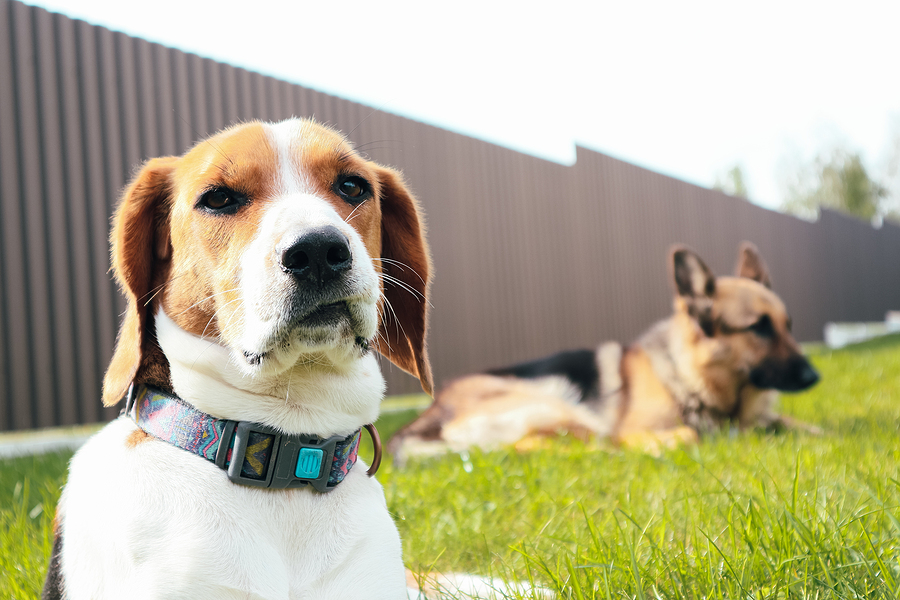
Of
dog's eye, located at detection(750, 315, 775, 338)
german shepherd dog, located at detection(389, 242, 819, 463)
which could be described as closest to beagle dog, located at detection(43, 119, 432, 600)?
german shepherd dog, located at detection(389, 242, 819, 463)

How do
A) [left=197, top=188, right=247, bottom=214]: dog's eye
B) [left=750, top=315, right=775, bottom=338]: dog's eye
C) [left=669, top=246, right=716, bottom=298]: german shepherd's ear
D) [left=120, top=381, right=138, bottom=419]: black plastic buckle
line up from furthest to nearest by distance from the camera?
[left=669, top=246, right=716, bottom=298]: german shepherd's ear
[left=750, top=315, right=775, bottom=338]: dog's eye
[left=197, top=188, right=247, bottom=214]: dog's eye
[left=120, top=381, right=138, bottom=419]: black plastic buckle

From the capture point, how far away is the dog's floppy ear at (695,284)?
4.83 meters

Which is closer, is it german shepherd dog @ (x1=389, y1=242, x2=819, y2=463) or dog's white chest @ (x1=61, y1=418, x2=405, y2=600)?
dog's white chest @ (x1=61, y1=418, x2=405, y2=600)

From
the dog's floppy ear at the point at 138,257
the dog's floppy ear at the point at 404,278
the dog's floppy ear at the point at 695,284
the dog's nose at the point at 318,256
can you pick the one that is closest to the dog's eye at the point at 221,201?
the dog's floppy ear at the point at 138,257

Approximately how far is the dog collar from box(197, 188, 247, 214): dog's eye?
0.51 meters

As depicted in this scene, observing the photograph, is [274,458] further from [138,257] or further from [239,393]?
[138,257]

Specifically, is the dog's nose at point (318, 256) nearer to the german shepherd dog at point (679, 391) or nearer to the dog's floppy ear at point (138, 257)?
the dog's floppy ear at point (138, 257)

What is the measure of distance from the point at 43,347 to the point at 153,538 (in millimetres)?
5133

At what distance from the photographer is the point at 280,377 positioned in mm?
1554

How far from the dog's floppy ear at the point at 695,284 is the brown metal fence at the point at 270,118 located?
261 cm

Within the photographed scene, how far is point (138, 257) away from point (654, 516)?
196 cm

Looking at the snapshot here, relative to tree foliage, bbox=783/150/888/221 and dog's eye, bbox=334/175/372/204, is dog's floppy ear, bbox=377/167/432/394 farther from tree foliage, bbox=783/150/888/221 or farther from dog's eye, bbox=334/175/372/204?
tree foliage, bbox=783/150/888/221

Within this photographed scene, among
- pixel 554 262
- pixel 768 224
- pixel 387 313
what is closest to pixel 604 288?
pixel 554 262

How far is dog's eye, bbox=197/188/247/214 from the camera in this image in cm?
166
